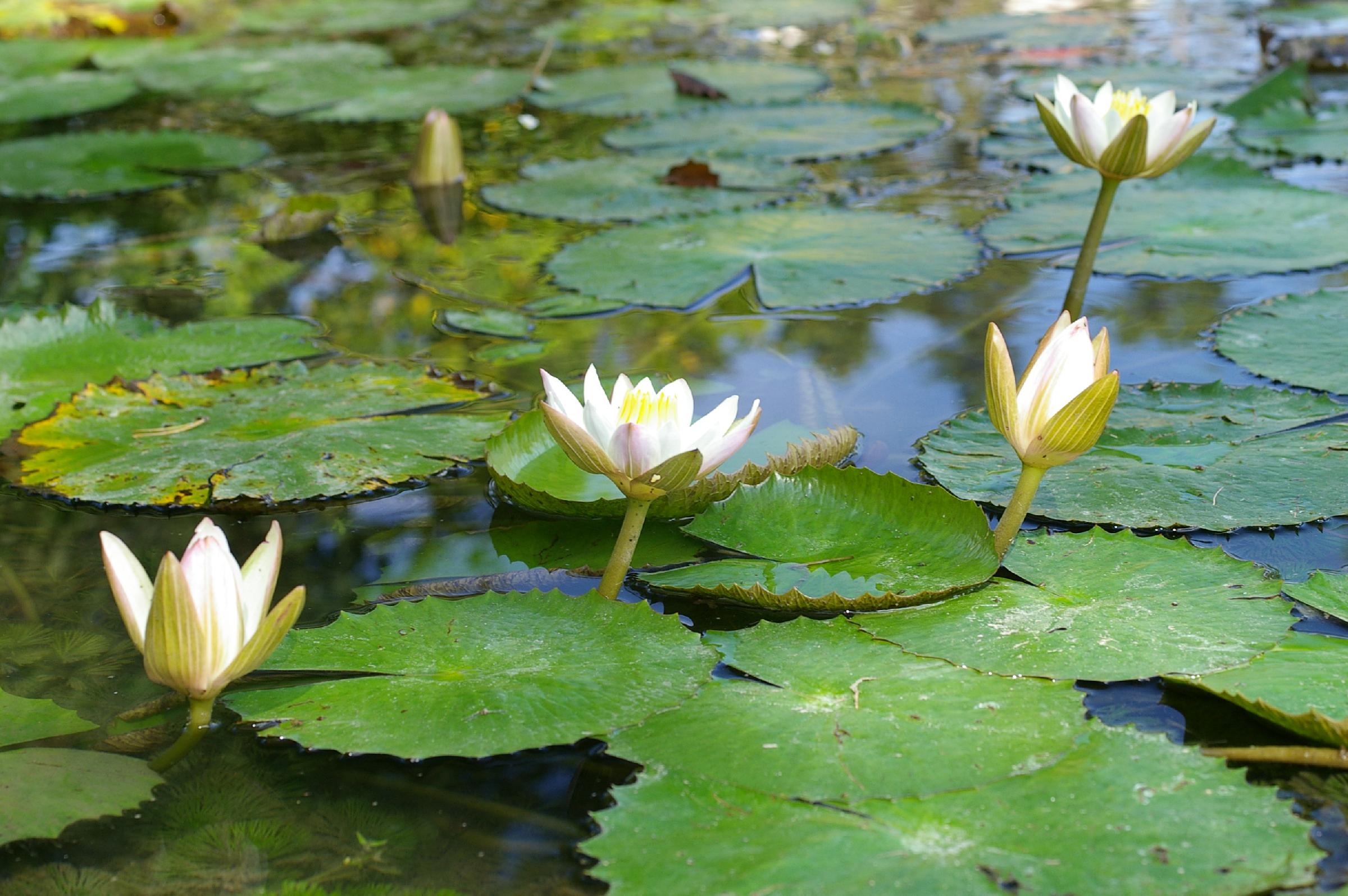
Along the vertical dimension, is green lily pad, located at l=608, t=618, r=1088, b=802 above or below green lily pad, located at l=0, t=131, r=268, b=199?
below

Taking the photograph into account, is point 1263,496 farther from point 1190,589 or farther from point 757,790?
point 757,790

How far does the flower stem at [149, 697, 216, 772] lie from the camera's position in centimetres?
119

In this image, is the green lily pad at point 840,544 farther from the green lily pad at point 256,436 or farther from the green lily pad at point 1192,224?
the green lily pad at point 1192,224

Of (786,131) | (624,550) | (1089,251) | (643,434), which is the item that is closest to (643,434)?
(643,434)

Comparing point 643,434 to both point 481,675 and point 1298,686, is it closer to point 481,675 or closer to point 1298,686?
point 481,675

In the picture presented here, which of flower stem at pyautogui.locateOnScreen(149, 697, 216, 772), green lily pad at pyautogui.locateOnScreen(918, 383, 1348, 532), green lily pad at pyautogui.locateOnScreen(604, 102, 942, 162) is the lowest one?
flower stem at pyautogui.locateOnScreen(149, 697, 216, 772)

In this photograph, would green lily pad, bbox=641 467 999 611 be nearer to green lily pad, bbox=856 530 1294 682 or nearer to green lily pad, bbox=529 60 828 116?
green lily pad, bbox=856 530 1294 682

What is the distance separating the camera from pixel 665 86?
15.4ft

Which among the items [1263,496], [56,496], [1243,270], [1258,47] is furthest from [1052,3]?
[56,496]

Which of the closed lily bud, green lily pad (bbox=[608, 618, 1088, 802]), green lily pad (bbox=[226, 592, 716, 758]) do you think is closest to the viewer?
green lily pad (bbox=[608, 618, 1088, 802])

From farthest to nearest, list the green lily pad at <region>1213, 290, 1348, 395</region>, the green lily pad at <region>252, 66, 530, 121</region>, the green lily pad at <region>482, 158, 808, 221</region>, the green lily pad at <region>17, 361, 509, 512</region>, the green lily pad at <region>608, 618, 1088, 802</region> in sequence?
the green lily pad at <region>252, 66, 530, 121</region>, the green lily pad at <region>482, 158, 808, 221</region>, the green lily pad at <region>1213, 290, 1348, 395</region>, the green lily pad at <region>17, 361, 509, 512</region>, the green lily pad at <region>608, 618, 1088, 802</region>

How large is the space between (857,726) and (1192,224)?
2.02m

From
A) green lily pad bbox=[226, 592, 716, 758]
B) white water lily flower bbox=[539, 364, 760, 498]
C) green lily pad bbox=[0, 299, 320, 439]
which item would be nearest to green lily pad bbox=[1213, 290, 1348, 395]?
white water lily flower bbox=[539, 364, 760, 498]

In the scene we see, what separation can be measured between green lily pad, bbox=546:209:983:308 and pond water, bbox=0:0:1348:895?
5 centimetres
